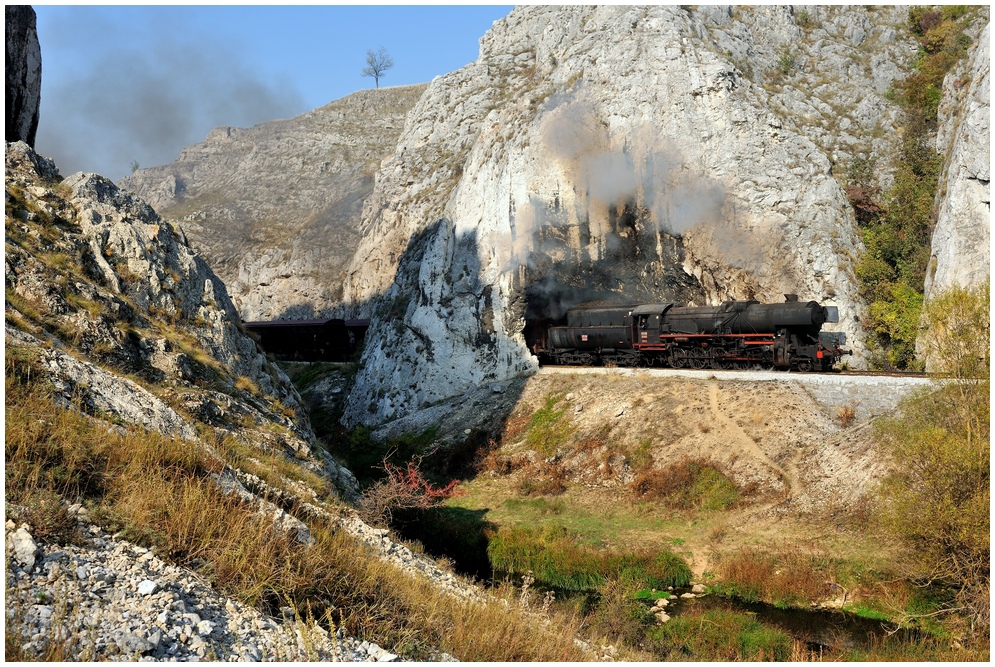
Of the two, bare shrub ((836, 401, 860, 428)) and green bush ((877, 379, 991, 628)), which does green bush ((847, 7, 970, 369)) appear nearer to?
bare shrub ((836, 401, 860, 428))

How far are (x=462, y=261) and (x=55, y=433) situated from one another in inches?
1482

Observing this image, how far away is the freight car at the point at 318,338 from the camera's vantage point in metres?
58.0

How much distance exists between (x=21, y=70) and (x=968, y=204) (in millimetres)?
46036

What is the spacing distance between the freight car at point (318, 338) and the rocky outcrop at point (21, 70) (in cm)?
2998

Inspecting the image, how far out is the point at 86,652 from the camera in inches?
258

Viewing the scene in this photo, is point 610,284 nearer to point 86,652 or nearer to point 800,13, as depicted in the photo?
point 800,13

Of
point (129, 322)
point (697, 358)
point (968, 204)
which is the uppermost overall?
point (968, 204)

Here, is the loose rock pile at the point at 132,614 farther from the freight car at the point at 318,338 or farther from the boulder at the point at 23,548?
the freight car at the point at 318,338

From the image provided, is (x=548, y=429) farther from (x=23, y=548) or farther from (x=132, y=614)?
(x=23, y=548)

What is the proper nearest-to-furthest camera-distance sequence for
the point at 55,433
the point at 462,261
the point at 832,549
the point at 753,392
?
the point at 55,433 < the point at 832,549 < the point at 753,392 < the point at 462,261

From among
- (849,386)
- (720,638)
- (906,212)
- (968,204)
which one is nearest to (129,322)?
(720,638)

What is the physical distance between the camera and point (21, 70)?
28719 mm

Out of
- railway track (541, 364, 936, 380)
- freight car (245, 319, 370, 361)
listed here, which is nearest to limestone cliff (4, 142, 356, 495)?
railway track (541, 364, 936, 380)

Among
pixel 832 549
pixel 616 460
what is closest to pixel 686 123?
pixel 616 460
